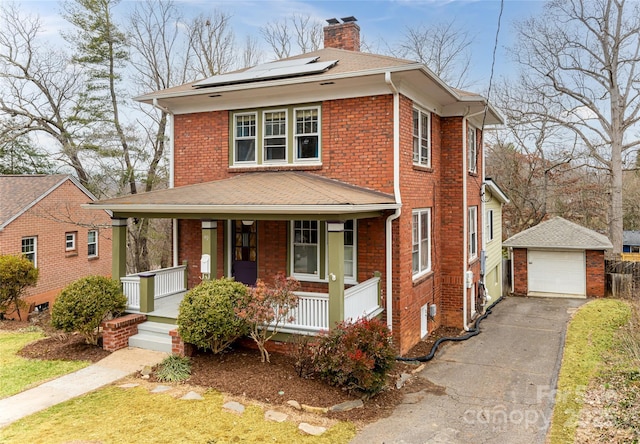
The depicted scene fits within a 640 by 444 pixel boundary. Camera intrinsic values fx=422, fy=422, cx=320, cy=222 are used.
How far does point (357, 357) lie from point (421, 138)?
6.44m

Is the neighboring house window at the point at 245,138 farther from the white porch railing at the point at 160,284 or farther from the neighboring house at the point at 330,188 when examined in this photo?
the white porch railing at the point at 160,284

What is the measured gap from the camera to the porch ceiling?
7609 mm

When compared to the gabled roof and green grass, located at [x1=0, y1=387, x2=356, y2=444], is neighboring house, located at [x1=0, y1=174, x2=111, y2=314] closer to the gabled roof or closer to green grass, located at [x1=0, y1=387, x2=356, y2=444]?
green grass, located at [x1=0, y1=387, x2=356, y2=444]

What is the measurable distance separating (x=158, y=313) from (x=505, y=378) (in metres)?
7.42

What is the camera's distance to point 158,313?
9.45 m

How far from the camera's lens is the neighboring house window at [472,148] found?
44.1 feet

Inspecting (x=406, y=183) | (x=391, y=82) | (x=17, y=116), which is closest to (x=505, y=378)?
(x=406, y=183)

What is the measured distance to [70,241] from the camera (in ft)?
61.4

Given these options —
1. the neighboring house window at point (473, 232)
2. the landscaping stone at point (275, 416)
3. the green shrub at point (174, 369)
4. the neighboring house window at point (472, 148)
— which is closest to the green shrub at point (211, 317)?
the green shrub at point (174, 369)

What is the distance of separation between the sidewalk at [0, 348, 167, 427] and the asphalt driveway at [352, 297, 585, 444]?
4569mm

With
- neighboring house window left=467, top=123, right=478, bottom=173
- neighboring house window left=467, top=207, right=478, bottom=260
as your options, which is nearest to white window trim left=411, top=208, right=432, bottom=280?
neighboring house window left=467, top=207, right=478, bottom=260

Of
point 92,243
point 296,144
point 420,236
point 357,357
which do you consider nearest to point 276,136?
point 296,144

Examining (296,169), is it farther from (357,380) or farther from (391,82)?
(357,380)

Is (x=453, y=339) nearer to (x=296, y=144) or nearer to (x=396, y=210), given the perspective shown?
(x=396, y=210)
